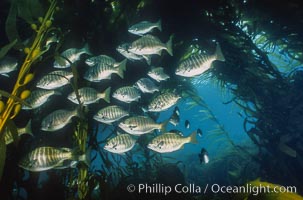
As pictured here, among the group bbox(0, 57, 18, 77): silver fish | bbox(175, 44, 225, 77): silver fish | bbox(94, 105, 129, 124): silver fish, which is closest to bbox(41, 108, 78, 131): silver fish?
bbox(94, 105, 129, 124): silver fish

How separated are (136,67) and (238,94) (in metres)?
3.45

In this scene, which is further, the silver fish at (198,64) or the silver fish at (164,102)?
the silver fish at (164,102)

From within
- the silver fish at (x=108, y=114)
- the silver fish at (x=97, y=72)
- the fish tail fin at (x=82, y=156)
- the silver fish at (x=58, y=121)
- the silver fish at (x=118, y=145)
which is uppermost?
the silver fish at (x=97, y=72)

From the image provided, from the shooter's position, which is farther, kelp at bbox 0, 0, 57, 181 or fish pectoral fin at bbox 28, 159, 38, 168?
fish pectoral fin at bbox 28, 159, 38, 168

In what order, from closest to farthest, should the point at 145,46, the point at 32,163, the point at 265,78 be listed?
1. the point at 32,163
2. the point at 145,46
3. the point at 265,78

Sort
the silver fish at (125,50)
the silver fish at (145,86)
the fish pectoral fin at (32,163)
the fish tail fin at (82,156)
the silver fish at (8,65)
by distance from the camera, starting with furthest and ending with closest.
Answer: the silver fish at (145,86) → the silver fish at (125,50) → the silver fish at (8,65) → the fish tail fin at (82,156) → the fish pectoral fin at (32,163)

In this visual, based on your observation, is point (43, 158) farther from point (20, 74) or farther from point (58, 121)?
point (20, 74)

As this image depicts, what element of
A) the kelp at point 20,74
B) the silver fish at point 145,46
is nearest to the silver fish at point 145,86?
the silver fish at point 145,46

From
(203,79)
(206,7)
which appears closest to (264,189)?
(206,7)


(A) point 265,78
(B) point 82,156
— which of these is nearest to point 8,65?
(B) point 82,156

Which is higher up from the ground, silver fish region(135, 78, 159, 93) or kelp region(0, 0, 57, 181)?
silver fish region(135, 78, 159, 93)

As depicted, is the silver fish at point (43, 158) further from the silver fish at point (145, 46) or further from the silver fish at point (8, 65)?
the silver fish at point (145, 46)

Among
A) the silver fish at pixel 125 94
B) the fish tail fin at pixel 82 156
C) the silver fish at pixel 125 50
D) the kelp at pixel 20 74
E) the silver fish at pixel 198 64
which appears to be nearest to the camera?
the kelp at pixel 20 74

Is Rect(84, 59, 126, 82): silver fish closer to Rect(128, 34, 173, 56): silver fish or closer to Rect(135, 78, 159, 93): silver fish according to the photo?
Rect(128, 34, 173, 56): silver fish
